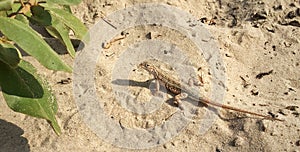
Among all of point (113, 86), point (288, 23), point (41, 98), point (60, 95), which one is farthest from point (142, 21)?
point (41, 98)

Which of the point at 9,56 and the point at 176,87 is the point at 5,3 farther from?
the point at 176,87

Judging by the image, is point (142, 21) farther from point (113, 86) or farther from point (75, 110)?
point (75, 110)

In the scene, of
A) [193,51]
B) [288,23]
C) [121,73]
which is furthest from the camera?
[288,23]

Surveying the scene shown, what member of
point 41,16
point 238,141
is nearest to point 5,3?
point 41,16

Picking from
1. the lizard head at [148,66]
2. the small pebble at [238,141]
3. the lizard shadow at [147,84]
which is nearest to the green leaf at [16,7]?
the lizard shadow at [147,84]

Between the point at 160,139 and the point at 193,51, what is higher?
the point at 193,51

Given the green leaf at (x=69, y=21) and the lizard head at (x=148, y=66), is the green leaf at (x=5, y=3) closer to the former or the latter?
the green leaf at (x=69, y=21)

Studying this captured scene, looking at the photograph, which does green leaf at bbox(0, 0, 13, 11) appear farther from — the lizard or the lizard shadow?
the lizard
